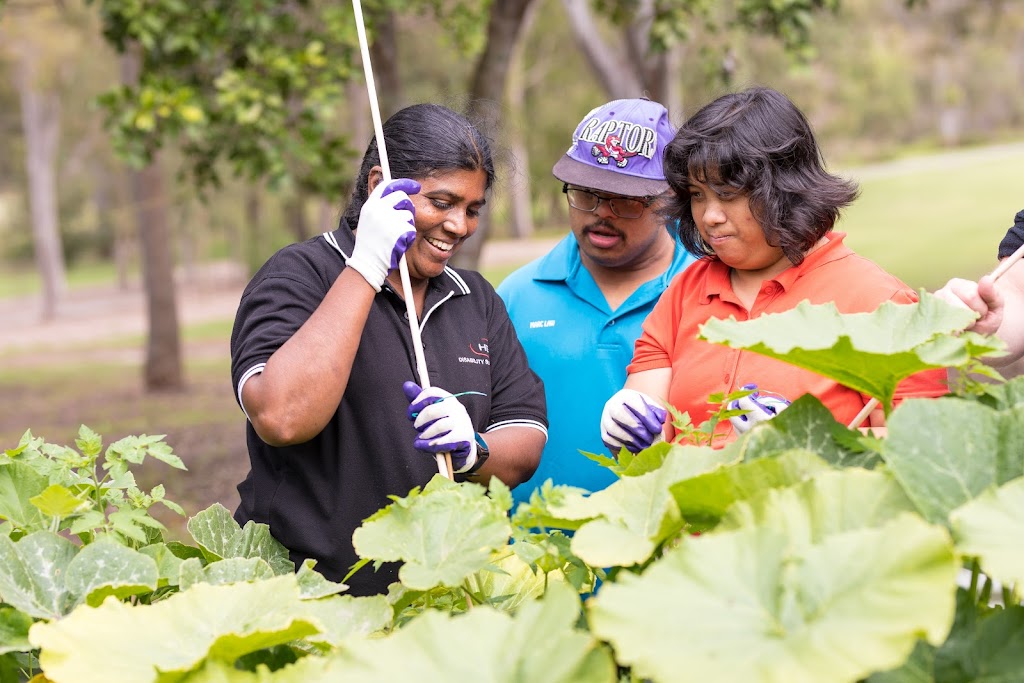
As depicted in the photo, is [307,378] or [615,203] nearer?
[307,378]

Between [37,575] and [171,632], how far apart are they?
0.34 m

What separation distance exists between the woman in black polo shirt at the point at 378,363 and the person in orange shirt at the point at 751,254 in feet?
1.18

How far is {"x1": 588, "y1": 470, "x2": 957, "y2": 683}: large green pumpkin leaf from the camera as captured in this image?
38.2 inches

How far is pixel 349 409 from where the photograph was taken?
7.94 feet

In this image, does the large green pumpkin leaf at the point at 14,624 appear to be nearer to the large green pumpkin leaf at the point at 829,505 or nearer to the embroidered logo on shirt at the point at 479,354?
the large green pumpkin leaf at the point at 829,505

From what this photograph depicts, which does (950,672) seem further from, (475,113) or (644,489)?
(475,113)

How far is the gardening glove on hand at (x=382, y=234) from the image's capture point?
7.40 feet

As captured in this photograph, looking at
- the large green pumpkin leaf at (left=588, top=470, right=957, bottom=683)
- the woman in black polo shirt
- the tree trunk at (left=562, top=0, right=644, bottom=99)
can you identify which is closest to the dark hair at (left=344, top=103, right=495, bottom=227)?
the woman in black polo shirt

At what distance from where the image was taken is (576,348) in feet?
10.5

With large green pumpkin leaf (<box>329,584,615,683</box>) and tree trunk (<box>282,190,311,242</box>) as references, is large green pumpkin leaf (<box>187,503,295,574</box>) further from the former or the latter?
tree trunk (<box>282,190,311,242</box>)

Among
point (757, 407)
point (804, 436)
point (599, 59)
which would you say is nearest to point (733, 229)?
point (757, 407)

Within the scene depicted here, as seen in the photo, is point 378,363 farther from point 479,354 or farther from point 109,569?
point 109,569

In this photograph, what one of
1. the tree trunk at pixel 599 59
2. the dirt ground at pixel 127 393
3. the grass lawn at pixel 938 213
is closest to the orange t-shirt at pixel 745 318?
the dirt ground at pixel 127 393

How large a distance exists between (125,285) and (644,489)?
1710 inches
